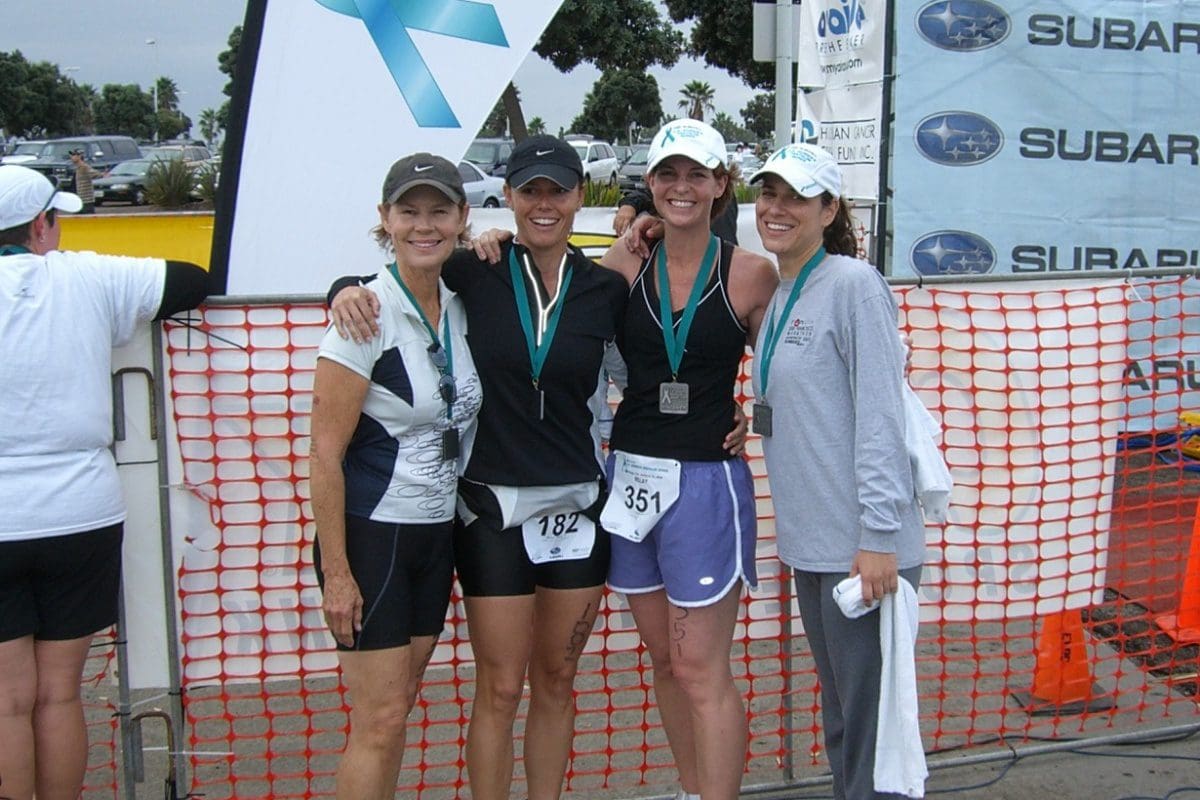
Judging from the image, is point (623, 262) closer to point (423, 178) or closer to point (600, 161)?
point (423, 178)

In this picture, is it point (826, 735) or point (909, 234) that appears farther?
point (909, 234)

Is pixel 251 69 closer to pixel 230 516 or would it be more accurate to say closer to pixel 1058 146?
pixel 230 516

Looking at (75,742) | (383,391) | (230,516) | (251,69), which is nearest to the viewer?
(383,391)

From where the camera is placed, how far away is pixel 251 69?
375 centimetres

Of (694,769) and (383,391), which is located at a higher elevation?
(383,391)

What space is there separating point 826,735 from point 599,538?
2.73ft

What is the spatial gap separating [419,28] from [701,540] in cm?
222

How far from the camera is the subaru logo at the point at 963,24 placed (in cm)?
673

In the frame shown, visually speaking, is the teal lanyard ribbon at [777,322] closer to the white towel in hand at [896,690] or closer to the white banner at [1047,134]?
the white towel in hand at [896,690]

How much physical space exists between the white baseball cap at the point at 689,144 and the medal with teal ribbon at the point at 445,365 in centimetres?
71

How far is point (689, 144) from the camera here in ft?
9.09

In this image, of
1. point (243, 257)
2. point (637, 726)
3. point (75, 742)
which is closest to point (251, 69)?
point (243, 257)

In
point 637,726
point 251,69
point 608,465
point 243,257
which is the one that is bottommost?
point 637,726

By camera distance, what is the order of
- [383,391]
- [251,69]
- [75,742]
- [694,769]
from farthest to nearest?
[251,69] → [694,769] → [75,742] → [383,391]
